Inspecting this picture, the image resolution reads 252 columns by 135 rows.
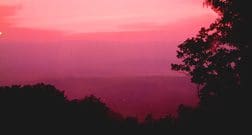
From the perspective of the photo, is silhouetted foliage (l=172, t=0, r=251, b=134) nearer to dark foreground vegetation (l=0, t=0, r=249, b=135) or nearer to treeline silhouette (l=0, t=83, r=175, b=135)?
dark foreground vegetation (l=0, t=0, r=249, b=135)

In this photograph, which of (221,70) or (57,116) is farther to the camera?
(57,116)

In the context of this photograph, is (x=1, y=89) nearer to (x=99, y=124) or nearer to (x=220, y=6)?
(x=99, y=124)

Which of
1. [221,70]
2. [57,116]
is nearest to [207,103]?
[221,70]

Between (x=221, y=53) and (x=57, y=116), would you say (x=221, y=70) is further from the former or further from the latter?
(x=57, y=116)

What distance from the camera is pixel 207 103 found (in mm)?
34469

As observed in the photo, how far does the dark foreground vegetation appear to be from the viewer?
32719mm

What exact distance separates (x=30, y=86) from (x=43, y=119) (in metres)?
9.32

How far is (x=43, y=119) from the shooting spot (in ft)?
139

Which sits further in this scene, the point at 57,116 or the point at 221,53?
the point at 57,116

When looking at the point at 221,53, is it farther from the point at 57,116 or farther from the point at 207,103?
the point at 57,116

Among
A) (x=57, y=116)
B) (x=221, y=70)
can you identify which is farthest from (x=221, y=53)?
(x=57, y=116)

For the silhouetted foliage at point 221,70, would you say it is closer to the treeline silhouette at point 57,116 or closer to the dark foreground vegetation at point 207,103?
the dark foreground vegetation at point 207,103

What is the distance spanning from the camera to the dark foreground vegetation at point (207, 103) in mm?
32719

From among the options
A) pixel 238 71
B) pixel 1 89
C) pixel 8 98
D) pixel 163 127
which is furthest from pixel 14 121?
pixel 238 71
